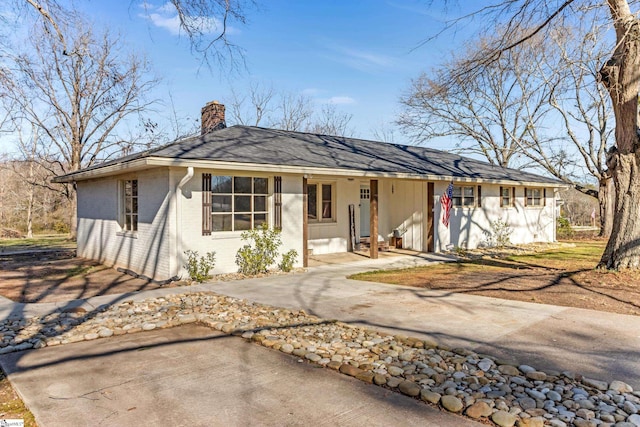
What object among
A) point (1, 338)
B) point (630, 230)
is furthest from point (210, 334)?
point (630, 230)

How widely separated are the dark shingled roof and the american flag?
0.56m

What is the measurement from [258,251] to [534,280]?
5.88m

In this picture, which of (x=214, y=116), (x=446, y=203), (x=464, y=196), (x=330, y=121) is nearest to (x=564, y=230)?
(x=464, y=196)

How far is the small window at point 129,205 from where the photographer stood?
408 inches

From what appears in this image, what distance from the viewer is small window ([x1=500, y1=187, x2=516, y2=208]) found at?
16.1 meters

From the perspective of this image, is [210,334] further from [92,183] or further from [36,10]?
[92,183]

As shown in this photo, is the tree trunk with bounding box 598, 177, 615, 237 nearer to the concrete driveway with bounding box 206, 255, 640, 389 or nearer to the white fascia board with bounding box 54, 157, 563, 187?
the white fascia board with bounding box 54, 157, 563, 187

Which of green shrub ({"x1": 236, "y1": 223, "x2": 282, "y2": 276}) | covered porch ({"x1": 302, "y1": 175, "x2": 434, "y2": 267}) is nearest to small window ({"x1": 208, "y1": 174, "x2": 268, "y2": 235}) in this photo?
green shrub ({"x1": 236, "y1": 223, "x2": 282, "y2": 276})

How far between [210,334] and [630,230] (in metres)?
8.32

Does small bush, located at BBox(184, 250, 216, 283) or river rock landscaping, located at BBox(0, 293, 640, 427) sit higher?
small bush, located at BBox(184, 250, 216, 283)

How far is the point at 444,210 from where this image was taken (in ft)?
44.5

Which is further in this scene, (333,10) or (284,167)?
(333,10)

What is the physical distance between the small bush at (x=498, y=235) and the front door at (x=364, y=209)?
4.71 m

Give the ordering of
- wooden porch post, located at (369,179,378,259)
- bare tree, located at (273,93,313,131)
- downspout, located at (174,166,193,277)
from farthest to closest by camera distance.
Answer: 1. bare tree, located at (273,93,313,131)
2. wooden porch post, located at (369,179,378,259)
3. downspout, located at (174,166,193,277)
